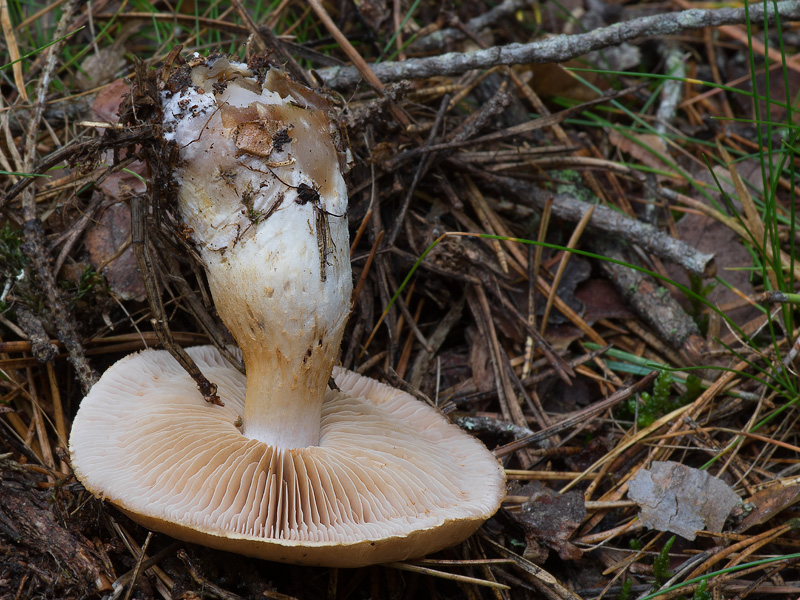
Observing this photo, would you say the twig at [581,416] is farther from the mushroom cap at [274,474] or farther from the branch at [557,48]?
the branch at [557,48]

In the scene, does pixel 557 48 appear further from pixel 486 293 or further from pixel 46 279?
pixel 46 279

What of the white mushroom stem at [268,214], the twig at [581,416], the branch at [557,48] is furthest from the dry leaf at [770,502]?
the branch at [557,48]

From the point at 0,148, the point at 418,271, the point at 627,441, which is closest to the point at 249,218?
the point at 418,271

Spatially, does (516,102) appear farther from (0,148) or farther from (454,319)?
(0,148)

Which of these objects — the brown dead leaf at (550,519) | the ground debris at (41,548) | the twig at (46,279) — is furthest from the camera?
the twig at (46,279)

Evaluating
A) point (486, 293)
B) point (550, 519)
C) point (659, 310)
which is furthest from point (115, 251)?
point (659, 310)

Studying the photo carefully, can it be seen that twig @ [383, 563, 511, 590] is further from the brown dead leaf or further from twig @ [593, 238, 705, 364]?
twig @ [593, 238, 705, 364]
